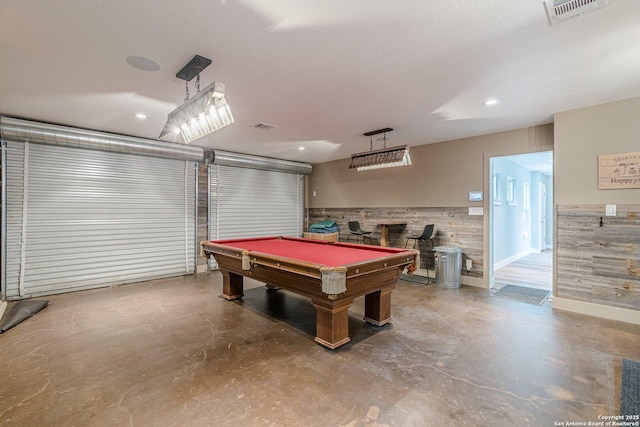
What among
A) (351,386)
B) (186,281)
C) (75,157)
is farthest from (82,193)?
(351,386)

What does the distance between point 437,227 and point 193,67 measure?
4802mm

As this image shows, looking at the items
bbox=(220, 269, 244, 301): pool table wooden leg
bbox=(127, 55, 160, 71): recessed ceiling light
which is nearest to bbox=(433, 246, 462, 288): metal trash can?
bbox=(220, 269, 244, 301): pool table wooden leg

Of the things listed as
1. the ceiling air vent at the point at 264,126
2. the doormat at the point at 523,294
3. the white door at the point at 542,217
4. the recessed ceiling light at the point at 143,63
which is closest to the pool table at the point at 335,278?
the ceiling air vent at the point at 264,126

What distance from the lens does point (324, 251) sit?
12.2 ft

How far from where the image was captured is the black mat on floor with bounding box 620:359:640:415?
1.93m

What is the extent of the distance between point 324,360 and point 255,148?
4.60 metres

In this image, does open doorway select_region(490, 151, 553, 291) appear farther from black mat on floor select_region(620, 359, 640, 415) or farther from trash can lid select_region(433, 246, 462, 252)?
black mat on floor select_region(620, 359, 640, 415)

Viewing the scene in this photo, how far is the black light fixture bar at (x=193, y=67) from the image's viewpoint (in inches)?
97.1

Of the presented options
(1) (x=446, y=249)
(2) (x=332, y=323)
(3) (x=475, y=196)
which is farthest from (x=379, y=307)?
(3) (x=475, y=196)

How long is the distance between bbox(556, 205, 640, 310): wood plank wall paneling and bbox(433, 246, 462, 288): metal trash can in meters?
1.39

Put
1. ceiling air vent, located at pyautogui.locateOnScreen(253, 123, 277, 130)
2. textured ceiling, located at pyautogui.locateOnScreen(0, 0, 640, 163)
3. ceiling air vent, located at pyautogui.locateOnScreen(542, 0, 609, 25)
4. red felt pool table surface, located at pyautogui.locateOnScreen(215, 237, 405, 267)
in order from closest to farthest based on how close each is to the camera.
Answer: ceiling air vent, located at pyautogui.locateOnScreen(542, 0, 609, 25) < textured ceiling, located at pyautogui.locateOnScreen(0, 0, 640, 163) < red felt pool table surface, located at pyautogui.locateOnScreen(215, 237, 405, 267) < ceiling air vent, located at pyautogui.locateOnScreen(253, 123, 277, 130)

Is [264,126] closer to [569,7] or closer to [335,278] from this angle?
[335,278]

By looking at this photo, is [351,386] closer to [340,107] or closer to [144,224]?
[340,107]

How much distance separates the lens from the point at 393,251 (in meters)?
3.48
